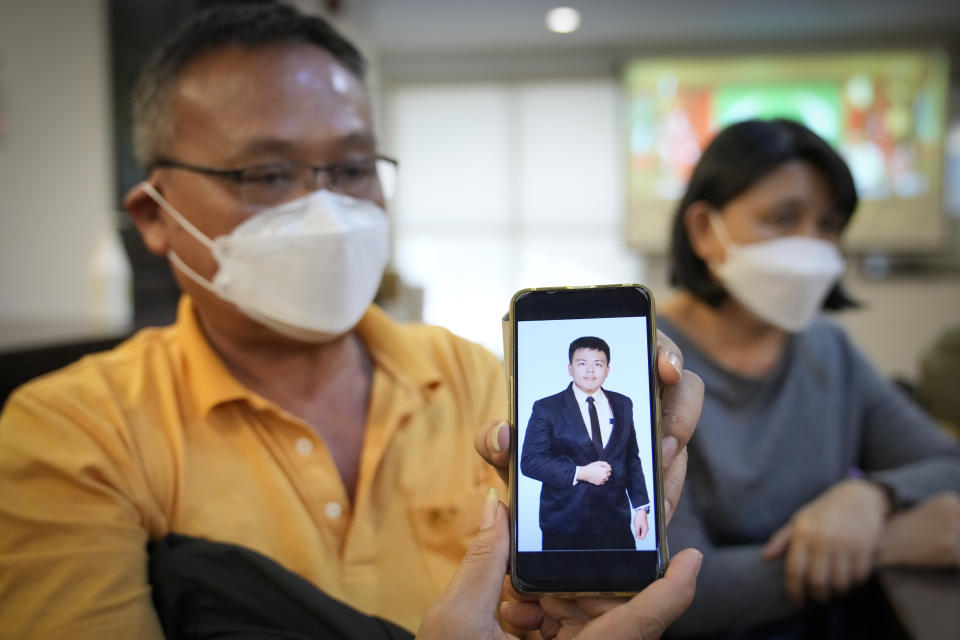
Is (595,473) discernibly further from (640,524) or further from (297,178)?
(297,178)

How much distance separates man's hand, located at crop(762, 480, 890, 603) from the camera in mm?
745

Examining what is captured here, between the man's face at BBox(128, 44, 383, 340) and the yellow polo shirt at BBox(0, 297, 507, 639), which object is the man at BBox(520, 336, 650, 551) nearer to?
the yellow polo shirt at BBox(0, 297, 507, 639)

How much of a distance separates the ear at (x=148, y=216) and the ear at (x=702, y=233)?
2.23 feet

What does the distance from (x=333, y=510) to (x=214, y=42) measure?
43cm

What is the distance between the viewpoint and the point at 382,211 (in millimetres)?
680

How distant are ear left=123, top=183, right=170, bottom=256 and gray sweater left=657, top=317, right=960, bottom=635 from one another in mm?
536

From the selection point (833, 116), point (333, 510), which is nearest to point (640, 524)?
point (333, 510)

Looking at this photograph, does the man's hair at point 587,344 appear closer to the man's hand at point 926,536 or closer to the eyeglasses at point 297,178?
the eyeglasses at point 297,178

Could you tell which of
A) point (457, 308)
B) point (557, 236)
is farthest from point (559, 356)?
point (557, 236)

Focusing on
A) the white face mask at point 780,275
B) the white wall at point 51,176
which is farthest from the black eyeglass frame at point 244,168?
the white wall at point 51,176

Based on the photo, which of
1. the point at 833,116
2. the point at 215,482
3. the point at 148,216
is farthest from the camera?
the point at 833,116

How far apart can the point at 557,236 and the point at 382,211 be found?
13.6 ft

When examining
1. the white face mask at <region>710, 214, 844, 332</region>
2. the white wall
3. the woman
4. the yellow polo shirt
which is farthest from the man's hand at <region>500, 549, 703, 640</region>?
the white wall

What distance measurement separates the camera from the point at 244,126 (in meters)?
0.59
